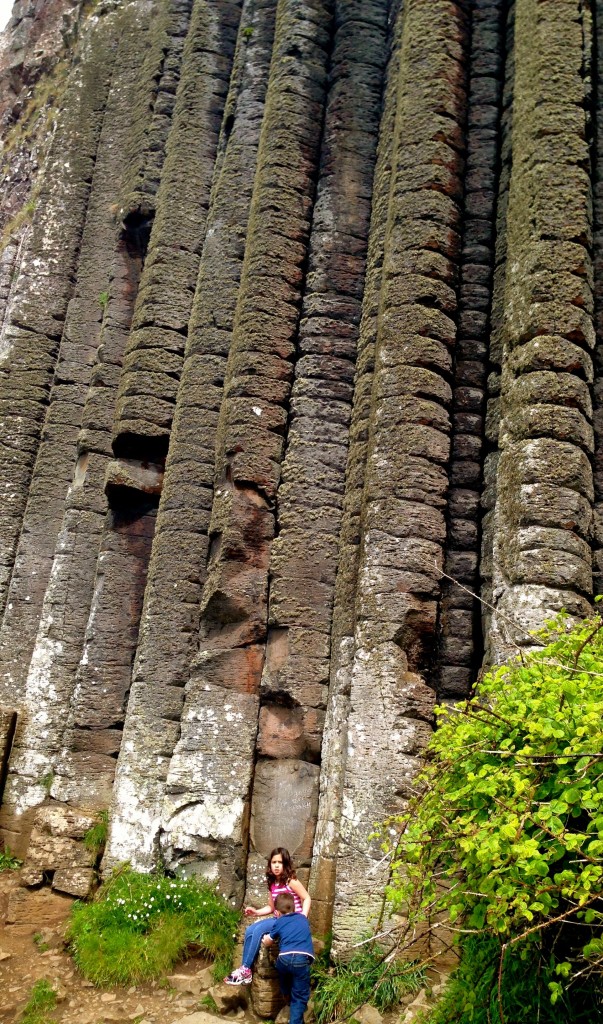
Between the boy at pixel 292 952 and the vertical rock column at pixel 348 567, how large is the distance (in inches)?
26.2

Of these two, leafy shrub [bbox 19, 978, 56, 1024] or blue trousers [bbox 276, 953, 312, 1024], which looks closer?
blue trousers [bbox 276, 953, 312, 1024]

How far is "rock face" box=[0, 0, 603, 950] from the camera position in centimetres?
657

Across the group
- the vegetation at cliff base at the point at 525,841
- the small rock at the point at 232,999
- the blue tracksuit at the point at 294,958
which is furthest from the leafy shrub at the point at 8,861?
the vegetation at cliff base at the point at 525,841

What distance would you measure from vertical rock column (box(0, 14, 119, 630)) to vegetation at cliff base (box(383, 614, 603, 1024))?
345 inches

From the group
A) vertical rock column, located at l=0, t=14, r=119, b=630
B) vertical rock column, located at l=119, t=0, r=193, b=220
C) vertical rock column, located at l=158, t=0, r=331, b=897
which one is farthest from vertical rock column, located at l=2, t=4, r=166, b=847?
vertical rock column, located at l=158, t=0, r=331, b=897

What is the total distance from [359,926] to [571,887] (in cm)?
339

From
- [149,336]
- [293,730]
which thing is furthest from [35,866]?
[149,336]

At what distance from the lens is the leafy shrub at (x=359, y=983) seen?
5.51 metres

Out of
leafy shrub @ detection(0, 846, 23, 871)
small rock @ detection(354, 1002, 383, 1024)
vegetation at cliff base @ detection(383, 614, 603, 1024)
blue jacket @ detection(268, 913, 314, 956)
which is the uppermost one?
vegetation at cliff base @ detection(383, 614, 603, 1024)

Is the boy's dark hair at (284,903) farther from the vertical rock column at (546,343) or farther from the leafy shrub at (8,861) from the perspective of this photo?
the leafy shrub at (8,861)

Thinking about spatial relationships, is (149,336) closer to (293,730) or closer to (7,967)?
(293,730)

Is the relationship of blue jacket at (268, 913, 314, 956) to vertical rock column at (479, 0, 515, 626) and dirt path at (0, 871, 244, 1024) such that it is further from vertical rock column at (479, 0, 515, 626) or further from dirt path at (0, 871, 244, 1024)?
vertical rock column at (479, 0, 515, 626)

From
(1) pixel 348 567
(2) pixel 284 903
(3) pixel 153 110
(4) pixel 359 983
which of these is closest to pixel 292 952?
(2) pixel 284 903

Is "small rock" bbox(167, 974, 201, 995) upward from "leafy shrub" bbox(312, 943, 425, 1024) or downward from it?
downward
